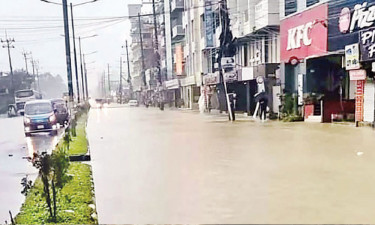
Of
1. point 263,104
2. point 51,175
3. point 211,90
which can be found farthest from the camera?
point 211,90

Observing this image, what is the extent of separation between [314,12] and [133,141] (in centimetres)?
696

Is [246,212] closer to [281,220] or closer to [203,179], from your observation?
[281,220]

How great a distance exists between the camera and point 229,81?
19.6 metres

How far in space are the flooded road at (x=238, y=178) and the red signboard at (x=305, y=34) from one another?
363 cm

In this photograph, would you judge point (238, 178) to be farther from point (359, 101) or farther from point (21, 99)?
point (21, 99)

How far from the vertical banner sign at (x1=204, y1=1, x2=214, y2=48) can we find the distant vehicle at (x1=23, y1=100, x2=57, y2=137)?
438 inches

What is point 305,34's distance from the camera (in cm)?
1326

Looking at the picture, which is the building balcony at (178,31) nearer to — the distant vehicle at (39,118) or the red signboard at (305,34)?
the red signboard at (305,34)

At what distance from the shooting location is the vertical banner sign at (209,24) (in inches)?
856

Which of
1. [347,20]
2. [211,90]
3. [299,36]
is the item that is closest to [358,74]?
[347,20]

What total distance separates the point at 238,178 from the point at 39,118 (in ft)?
30.5

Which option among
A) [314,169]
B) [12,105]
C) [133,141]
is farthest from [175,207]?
[12,105]

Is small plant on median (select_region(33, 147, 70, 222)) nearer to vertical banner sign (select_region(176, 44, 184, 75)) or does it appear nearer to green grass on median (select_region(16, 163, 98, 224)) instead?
green grass on median (select_region(16, 163, 98, 224))

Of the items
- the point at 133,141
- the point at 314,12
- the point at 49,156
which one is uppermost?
the point at 314,12
